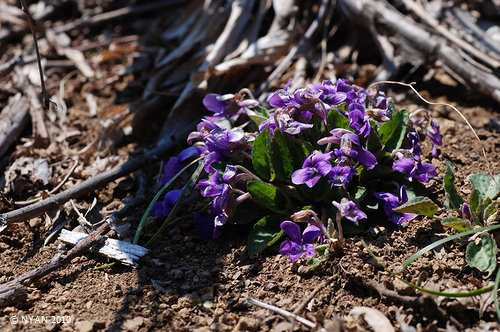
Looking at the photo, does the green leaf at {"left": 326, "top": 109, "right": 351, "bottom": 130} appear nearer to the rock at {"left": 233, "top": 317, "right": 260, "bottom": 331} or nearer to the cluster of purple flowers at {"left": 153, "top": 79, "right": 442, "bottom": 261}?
the cluster of purple flowers at {"left": 153, "top": 79, "right": 442, "bottom": 261}

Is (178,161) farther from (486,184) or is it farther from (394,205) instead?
(486,184)

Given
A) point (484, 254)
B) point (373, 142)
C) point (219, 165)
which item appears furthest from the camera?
point (219, 165)

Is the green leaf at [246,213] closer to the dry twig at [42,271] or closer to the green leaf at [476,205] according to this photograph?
the dry twig at [42,271]

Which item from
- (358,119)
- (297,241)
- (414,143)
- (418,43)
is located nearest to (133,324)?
(297,241)

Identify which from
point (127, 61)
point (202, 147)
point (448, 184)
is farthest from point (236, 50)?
point (448, 184)

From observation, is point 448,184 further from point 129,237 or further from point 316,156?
point 129,237

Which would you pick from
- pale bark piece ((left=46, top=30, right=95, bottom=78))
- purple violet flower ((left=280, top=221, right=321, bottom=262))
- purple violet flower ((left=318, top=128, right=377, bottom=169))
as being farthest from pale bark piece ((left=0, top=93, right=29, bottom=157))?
purple violet flower ((left=318, top=128, right=377, bottom=169))
